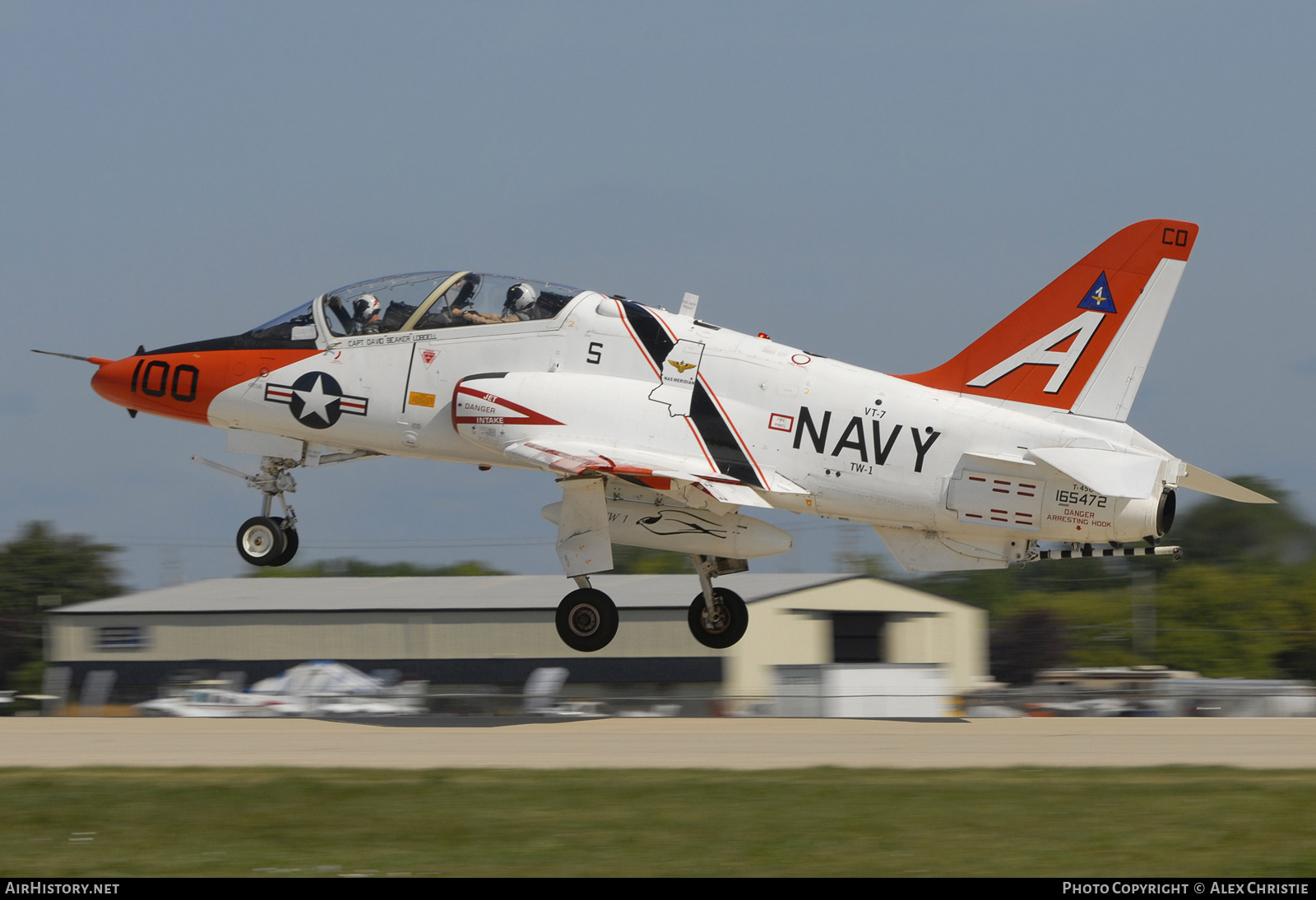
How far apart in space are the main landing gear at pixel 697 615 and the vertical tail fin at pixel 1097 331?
4367mm

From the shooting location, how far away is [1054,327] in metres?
18.1

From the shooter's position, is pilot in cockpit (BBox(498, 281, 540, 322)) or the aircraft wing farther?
pilot in cockpit (BBox(498, 281, 540, 322))

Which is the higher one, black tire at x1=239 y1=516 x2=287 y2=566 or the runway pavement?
black tire at x1=239 y1=516 x2=287 y2=566

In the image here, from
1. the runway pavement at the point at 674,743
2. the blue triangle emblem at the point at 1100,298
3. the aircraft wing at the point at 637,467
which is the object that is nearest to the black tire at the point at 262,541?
the runway pavement at the point at 674,743

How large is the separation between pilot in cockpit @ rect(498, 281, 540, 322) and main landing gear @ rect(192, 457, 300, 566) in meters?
3.84

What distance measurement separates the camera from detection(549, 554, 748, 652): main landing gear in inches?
764

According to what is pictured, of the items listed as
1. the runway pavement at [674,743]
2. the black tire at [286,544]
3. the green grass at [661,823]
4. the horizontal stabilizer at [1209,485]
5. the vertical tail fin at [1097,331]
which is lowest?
the runway pavement at [674,743]

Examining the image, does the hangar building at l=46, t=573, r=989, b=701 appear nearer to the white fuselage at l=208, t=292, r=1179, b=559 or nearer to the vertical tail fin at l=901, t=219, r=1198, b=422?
the white fuselage at l=208, t=292, r=1179, b=559

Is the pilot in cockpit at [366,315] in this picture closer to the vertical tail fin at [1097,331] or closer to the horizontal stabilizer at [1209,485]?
the vertical tail fin at [1097,331]

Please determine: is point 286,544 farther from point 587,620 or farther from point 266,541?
point 587,620

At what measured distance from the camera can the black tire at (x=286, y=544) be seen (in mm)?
19969

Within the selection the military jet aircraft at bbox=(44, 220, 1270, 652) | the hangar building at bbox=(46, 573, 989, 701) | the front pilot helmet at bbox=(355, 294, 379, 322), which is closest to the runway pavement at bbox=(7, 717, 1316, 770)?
the military jet aircraft at bbox=(44, 220, 1270, 652)

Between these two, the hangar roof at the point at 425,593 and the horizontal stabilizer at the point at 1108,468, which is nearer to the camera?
the horizontal stabilizer at the point at 1108,468

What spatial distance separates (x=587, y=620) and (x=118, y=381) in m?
7.41
